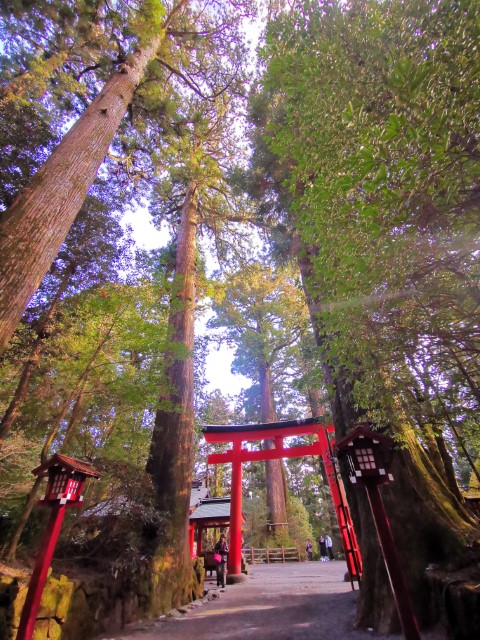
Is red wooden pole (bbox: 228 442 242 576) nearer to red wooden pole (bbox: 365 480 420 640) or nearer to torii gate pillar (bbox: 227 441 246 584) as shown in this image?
torii gate pillar (bbox: 227 441 246 584)

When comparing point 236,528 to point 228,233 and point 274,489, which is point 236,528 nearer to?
point 274,489

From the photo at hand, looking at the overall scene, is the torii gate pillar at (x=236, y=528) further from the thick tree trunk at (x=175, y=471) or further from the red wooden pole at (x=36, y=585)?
the red wooden pole at (x=36, y=585)

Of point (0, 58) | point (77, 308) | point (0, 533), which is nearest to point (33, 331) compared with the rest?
point (77, 308)

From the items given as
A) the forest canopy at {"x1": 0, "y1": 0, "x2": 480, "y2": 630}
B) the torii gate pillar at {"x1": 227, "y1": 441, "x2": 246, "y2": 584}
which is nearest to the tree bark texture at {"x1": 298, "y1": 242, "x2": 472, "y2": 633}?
the forest canopy at {"x1": 0, "y1": 0, "x2": 480, "y2": 630}

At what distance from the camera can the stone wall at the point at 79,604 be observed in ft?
9.80

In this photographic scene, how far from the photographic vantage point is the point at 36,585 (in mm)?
2953

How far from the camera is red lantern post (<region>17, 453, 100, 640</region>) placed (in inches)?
117

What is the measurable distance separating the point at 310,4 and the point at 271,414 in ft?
50.9

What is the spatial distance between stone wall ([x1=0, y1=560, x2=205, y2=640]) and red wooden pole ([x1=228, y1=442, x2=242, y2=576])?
493cm

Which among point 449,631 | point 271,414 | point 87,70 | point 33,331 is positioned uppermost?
point 87,70

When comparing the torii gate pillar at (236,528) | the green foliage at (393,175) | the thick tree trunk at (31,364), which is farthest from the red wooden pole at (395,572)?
the torii gate pillar at (236,528)

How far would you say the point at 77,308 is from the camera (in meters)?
5.38

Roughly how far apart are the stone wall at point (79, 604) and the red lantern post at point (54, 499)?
26 centimetres

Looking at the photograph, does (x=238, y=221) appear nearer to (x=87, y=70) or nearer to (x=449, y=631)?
(x=87, y=70)
